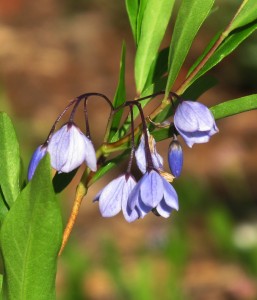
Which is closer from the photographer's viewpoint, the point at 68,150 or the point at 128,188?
the point at 68,150

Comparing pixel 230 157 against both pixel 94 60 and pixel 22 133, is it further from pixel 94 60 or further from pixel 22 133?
pixel 94 60

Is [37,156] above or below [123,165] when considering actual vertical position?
above

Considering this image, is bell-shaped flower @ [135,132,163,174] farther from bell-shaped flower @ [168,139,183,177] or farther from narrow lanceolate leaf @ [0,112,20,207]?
narrow lanceolate leaf @ [0,112,20,207]

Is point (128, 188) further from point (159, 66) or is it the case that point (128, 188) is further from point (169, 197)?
point (159, 66)

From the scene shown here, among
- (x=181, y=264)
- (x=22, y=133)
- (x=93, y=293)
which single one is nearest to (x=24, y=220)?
(x=181, y=264)

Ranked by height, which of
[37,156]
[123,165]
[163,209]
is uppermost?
[37,156]

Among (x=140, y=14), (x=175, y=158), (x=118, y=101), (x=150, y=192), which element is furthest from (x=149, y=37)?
(x=150, y=192)

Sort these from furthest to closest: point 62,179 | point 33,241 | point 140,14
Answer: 1. point 140,14
2. point 62,179
3. point 33,241

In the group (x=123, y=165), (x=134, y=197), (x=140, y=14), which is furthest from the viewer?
(x=123, y=165)
